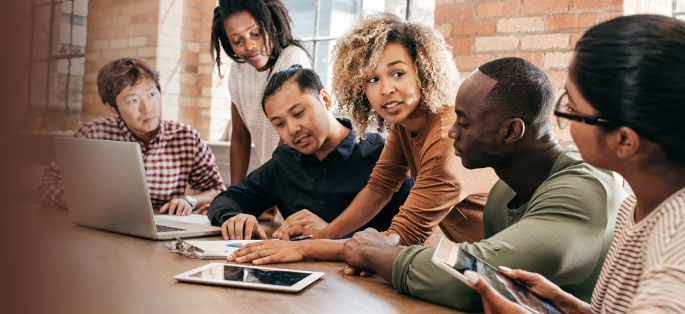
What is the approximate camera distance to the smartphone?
2.23ft

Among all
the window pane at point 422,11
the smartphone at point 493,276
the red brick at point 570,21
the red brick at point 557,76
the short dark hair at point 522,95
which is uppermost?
the window pane at point 422,11

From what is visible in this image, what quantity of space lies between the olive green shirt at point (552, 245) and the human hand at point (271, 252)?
0.99ft

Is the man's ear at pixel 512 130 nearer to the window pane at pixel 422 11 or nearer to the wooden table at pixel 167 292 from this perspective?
the wooden table at pixel 167 292

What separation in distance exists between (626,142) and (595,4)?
1782mm

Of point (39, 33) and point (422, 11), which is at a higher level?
point (422, 11)

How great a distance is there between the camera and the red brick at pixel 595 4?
82.6 inches

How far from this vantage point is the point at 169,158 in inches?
86.3

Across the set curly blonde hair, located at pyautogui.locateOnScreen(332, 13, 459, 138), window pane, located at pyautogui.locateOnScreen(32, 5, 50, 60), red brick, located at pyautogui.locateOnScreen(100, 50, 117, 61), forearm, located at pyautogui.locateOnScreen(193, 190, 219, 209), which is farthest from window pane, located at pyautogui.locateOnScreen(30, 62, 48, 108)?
red brick, located at pyautogui.locateOnScreen(100, 50, 117, 61)

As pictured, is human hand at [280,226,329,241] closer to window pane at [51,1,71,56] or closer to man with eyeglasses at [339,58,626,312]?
man with eyeglasses at [339,58,626,312]

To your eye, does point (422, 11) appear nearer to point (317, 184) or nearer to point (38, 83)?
point (317, 184)

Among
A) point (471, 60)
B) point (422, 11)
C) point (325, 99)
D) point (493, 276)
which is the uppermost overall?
point (422, 11)

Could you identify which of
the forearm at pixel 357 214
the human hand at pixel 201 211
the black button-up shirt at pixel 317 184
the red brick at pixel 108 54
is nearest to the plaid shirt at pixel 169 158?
the human hand at pixel 201 211

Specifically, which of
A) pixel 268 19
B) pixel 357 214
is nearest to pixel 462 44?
pixel 268 19

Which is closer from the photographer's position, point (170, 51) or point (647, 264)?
point (647, 264)
